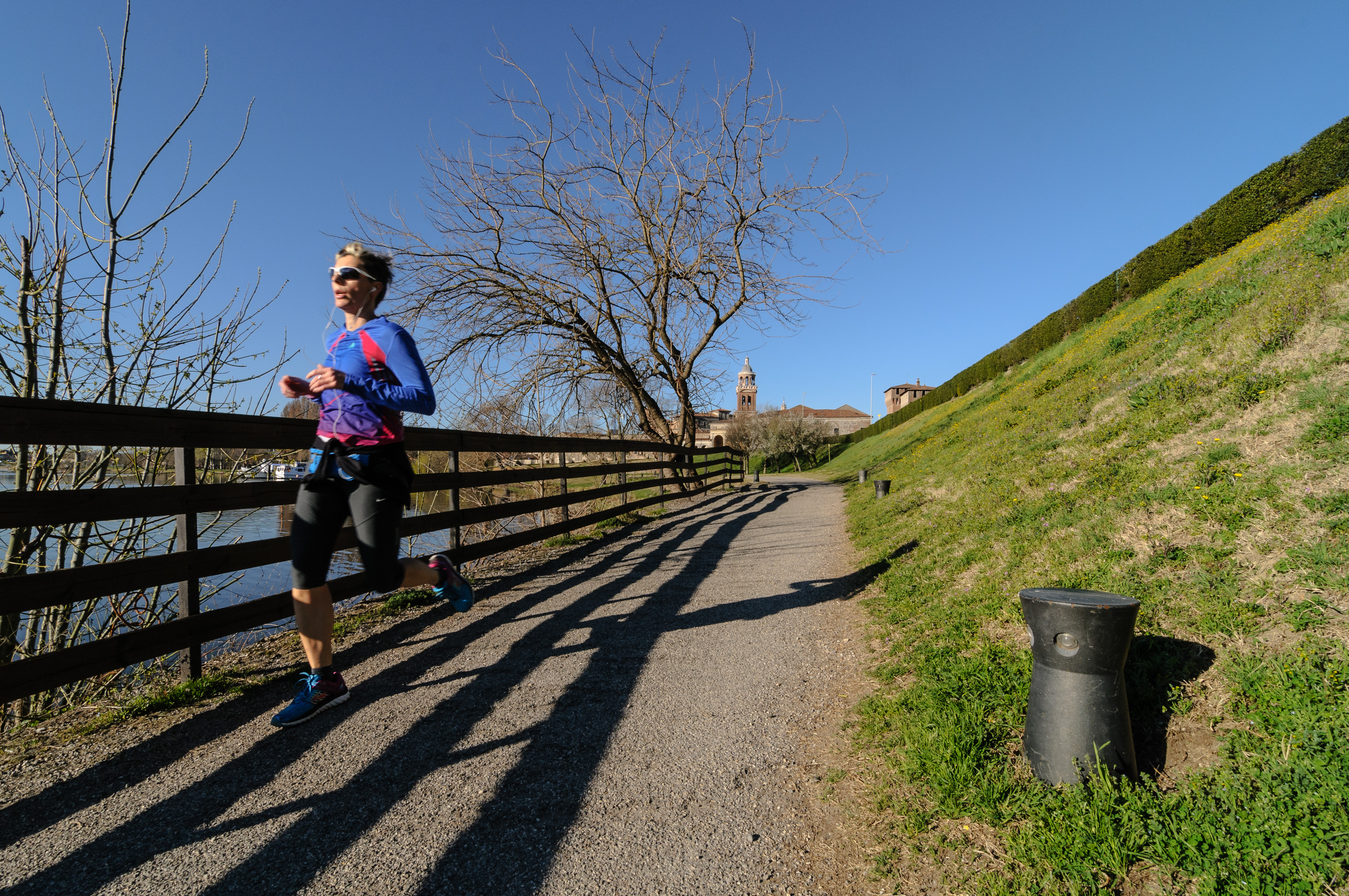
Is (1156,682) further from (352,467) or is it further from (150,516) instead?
(150,516)

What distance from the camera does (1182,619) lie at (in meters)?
2.41

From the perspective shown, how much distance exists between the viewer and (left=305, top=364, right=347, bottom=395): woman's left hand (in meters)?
2.29

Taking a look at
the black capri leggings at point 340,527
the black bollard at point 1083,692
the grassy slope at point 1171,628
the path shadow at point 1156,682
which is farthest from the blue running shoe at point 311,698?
the path shadow at point 1156,682

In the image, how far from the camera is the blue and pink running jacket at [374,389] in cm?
250

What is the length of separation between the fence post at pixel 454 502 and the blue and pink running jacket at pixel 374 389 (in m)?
2.15

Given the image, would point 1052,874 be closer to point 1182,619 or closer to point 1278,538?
point 1182,619

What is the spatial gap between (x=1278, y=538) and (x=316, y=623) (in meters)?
4.12

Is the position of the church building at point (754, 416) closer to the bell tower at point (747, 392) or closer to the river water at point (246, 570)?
the bell tower at point (747, 392)

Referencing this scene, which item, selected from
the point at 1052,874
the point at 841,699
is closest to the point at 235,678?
the point at 841,699

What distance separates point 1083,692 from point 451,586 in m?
2.72

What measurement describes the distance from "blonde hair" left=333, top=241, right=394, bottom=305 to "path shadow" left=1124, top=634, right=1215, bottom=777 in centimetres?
335

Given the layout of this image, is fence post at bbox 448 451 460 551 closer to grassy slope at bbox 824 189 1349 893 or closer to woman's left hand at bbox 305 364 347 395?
woman's left hand at bbox 305 364 347 395

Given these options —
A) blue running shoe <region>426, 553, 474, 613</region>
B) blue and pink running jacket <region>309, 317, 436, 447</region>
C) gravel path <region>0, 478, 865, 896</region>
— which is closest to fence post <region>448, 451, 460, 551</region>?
gravel path <region>0, 478, 865, 896</region>

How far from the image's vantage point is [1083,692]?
76.2 inches
